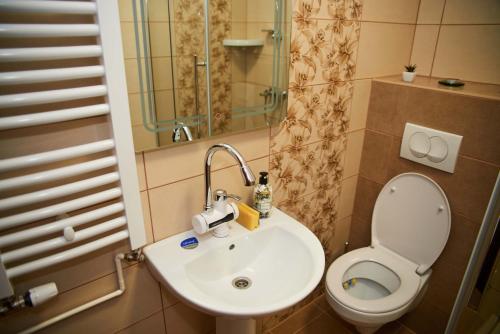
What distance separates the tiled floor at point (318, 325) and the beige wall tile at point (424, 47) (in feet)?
Answer: 4.52

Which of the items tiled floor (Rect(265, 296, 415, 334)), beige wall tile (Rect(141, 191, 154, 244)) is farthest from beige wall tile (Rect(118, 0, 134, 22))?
tiled floor (Rect(265, 296, 415, 334))

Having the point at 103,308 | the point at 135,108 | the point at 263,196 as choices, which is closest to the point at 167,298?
the point at 103,308

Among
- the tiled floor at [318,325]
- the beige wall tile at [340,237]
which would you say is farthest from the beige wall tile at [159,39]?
the tiled floor at [318,325]

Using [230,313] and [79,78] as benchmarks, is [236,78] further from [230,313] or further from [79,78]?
[230,313]

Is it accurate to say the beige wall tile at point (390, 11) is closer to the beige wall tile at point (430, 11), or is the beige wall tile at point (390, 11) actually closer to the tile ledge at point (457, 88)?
the beige wall tile at point (430, 11)

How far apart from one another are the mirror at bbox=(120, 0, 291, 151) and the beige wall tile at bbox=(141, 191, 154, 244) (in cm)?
18

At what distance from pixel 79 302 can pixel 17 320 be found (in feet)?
0.53

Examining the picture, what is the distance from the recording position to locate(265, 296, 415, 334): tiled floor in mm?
1853

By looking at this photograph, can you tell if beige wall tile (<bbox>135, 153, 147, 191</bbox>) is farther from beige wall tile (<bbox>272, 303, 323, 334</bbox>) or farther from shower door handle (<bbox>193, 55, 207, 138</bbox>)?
beige wall tile (<bbox>272, 303, 323, 334</bbox>)

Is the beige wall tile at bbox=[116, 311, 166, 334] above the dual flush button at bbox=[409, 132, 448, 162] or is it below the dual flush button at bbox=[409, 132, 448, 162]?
below

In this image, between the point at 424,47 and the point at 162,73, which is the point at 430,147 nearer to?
the point at 424,47

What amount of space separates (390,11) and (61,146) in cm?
150

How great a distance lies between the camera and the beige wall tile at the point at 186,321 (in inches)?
52.7

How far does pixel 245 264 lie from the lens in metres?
1.27
